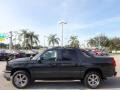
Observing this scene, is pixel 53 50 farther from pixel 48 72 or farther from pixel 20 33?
pixel 20 33

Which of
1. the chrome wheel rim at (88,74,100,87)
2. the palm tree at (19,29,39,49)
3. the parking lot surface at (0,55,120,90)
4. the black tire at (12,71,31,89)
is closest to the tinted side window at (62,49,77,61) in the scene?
the chrome wheel rim at (88,74,100,87)

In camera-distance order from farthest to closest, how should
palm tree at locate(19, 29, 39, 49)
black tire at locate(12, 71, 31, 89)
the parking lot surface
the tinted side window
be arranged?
1. palm tree at locate(19, 29, 39, 49)
2. the tinted side window
3. the parking lot surface
4. black tire at locate(12, 71, 31, 89)

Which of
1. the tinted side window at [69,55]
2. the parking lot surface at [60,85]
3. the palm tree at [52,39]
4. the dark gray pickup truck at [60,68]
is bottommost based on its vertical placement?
the parking lot surface at [60,85]

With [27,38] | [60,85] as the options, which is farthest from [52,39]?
[60,85]

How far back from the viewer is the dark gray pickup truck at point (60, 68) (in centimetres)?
980

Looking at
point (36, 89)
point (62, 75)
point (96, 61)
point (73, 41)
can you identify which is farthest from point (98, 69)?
point (73, 41)

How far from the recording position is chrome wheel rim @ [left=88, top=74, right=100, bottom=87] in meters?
9.96

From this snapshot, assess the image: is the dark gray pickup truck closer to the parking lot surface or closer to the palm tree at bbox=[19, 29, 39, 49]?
the parking lot surface

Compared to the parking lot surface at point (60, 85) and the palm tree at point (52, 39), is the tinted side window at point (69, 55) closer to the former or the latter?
the parking lot surface at point (60, 85)

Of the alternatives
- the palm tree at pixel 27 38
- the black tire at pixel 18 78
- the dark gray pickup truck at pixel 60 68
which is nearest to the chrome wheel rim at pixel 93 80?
the dark gray pickup truck at pixel 60 68

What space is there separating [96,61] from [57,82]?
7.54 ft

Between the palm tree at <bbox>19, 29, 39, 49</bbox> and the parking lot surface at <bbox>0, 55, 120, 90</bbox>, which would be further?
the palm tree at <bbox>19, 29, 39, 49</bbox>

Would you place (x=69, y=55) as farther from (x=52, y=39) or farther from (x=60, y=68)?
(x=52, y=39)

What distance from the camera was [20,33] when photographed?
10025 centimetres
